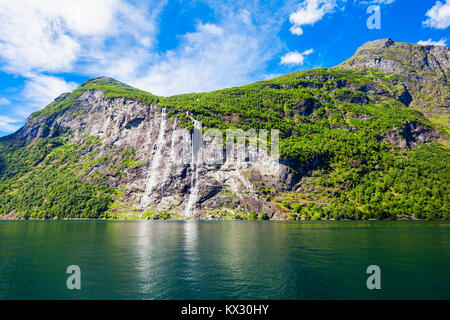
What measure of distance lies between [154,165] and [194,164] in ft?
103

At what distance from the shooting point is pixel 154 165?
173000 millimetres

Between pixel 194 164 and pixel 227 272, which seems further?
pixel 194 164

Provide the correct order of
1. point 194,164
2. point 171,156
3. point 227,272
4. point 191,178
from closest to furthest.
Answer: point 227,272, point 191,178, point 194,164, point 171,156

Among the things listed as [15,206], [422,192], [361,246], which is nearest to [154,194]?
[15,206]

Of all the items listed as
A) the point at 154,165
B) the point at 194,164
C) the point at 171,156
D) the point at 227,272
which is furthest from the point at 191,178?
the point at 227,272

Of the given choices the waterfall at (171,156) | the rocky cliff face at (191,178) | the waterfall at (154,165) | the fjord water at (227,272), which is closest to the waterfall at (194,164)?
the rocky cliff face at (191,178)

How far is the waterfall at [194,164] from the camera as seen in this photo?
14538 centimetres

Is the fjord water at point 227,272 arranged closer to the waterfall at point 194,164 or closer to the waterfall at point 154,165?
the waterfall at point 194,164

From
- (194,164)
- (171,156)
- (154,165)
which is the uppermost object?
(171,156)

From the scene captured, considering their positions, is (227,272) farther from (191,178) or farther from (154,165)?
(154,165)

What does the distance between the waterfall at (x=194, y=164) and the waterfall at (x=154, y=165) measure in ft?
82.8

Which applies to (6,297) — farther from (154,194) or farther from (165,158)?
(165,158)

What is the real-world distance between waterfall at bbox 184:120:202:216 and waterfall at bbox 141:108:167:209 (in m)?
25.2

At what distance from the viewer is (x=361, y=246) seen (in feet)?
140
